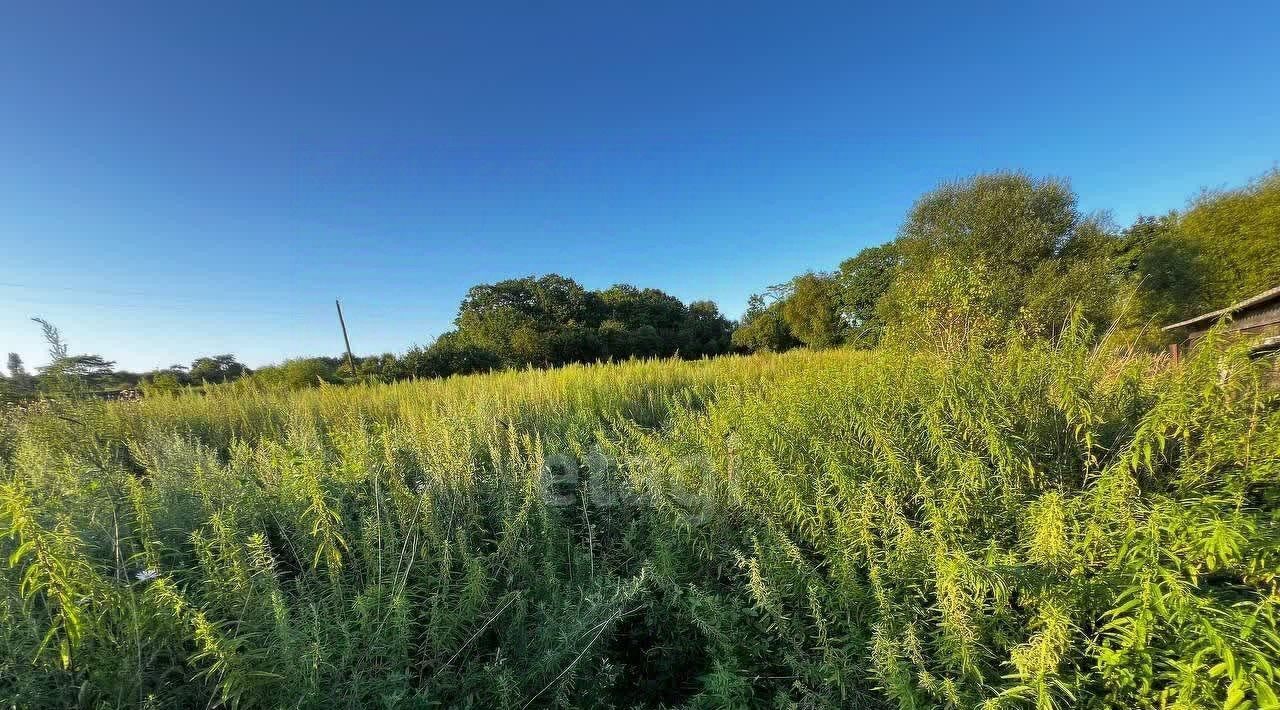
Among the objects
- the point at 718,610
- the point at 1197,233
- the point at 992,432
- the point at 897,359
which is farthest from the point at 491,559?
the point at 1197,233

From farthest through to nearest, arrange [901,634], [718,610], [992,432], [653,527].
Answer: [653,527] < [992,432] < [718,610] < [901,634]

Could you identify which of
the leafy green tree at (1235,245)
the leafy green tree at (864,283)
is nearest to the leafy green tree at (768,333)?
the leafy green tree at (864,283)

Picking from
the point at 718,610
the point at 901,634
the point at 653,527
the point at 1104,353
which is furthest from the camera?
the point at 1104,353

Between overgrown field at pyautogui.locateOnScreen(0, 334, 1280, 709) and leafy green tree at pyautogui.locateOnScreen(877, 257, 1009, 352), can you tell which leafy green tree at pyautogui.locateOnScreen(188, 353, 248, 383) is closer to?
overgrown field at pyautogui.locateOnScreen(0, 334, 1280, 709)

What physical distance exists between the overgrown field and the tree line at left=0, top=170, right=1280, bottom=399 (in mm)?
1130

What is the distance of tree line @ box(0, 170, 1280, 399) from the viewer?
4.32 m

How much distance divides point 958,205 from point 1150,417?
1545 cm

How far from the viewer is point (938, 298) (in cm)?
→ 470

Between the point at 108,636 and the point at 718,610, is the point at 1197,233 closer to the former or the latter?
the point at 718,610

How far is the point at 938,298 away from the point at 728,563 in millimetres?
4307

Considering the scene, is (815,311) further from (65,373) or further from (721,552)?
(65,373)

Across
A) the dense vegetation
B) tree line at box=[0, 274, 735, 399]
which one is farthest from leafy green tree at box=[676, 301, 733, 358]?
the dense vegetation

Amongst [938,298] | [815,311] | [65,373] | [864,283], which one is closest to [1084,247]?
[864,283]

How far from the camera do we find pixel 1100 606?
4.57ft
